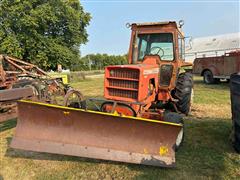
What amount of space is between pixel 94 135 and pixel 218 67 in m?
12.7

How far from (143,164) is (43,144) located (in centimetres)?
159

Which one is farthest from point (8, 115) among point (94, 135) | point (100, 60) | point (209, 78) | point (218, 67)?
point (100, 60)

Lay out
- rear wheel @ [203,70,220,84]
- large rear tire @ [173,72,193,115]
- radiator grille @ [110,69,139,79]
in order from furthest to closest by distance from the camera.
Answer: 1. rear wheel @ [203,70,220,84]
2. large rear tire @ [173,72,193,115]
3. radiator grille @ [110,69,139,79]

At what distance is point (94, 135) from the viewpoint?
4.05 metres

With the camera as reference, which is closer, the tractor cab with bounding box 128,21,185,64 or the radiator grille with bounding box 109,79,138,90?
the radiator grille with bounding box 109,79,138,90

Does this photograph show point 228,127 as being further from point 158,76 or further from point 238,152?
point 158,76

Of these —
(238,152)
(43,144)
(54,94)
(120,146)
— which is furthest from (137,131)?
(54,94)

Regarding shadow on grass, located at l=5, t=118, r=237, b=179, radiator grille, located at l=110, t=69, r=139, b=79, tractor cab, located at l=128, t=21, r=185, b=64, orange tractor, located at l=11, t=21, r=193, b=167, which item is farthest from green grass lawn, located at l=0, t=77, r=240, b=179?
tractor cab, located at l=128, t=21, r=185, b=64

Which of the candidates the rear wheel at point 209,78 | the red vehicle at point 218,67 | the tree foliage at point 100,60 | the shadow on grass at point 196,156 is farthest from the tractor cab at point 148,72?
the tree foliage at point 100,60

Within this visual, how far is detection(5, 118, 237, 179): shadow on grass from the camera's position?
3.76m

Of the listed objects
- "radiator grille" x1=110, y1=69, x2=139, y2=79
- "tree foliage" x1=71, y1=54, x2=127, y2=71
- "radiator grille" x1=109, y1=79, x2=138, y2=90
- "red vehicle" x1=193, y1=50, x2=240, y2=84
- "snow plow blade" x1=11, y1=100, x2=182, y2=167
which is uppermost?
"tree foliage" x1=71, y1=54, x2=127, y2=71

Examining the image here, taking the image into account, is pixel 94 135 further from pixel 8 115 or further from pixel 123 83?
pixel 8 115

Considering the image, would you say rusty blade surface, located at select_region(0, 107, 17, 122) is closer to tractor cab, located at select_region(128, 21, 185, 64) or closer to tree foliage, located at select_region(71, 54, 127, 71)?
tractor cab, located at select_region(128, 21, 185, 64)

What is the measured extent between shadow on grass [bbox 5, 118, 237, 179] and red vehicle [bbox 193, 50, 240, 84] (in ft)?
29.6
